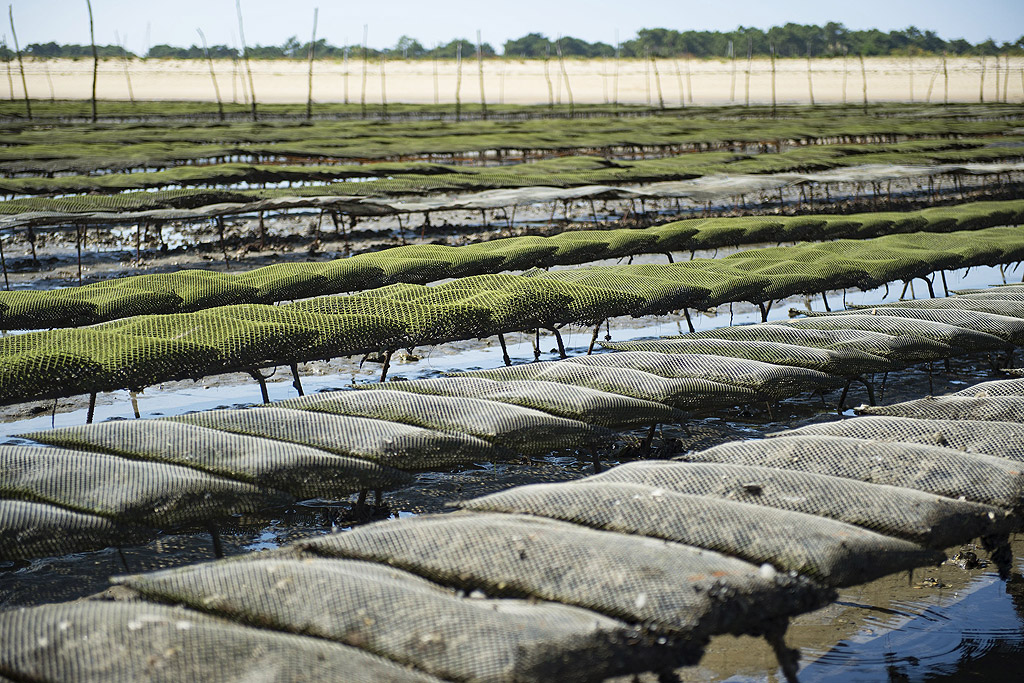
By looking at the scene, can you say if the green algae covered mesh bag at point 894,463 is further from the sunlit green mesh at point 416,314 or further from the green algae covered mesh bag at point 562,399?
the sunlit green mesh at point 416,314

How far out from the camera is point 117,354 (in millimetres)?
6750

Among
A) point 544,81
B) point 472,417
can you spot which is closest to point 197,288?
point 472,417

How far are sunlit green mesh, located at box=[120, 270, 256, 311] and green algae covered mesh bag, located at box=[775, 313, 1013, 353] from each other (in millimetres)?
5183

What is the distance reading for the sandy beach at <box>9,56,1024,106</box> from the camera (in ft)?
224

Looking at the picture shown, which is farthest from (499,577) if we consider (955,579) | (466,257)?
(466,257)

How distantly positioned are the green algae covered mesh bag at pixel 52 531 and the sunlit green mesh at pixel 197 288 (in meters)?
4.79

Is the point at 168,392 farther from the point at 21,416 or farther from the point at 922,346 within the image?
the point at 922,346

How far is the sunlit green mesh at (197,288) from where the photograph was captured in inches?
360

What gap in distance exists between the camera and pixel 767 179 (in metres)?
18.8

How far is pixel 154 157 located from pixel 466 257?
16.2 m

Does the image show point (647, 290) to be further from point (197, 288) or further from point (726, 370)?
point (197, 288)

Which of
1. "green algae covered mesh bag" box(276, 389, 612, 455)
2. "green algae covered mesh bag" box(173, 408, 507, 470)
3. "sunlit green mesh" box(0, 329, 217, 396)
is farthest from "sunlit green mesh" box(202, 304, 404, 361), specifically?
"green algae covered mesh bag" box(173, 408, 507, 470)

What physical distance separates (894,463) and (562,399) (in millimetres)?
2170

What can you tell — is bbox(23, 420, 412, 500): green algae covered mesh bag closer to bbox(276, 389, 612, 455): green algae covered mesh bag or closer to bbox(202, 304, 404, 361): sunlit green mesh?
bbox(276, 389, 612, 455): green algae covered mesh bag
